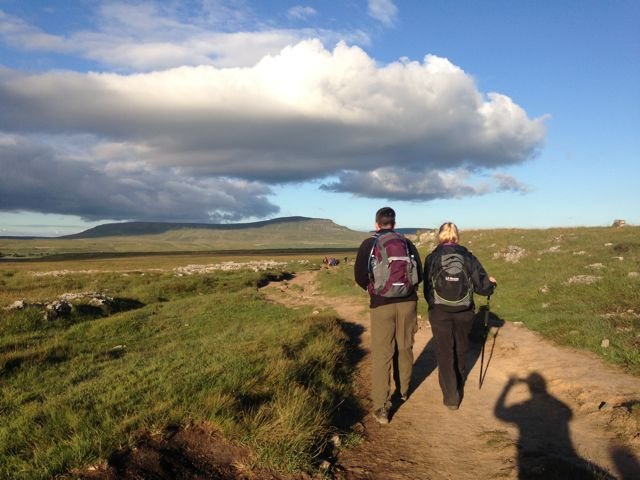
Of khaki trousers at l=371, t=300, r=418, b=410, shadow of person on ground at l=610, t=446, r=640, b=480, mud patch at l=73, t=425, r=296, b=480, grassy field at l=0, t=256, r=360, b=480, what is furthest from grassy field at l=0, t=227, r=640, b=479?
shadow of person on ground at l=610, t=446, r=640, b=480

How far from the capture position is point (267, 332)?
12.0 metres

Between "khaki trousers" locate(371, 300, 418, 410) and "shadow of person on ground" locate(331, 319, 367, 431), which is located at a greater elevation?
"khaki trousers" locate(371, 300, 418, 410)

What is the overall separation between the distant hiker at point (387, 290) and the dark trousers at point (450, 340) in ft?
1.27

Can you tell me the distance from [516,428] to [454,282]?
2.22m

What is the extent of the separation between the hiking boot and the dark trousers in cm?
110

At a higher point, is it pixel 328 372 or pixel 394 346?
pixel 394 346

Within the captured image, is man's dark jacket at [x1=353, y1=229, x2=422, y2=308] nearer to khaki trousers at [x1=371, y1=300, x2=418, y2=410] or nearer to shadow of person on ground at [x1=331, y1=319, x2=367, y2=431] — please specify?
khaki trousers at [x1=371, y1=300, x2=418, y2=410]

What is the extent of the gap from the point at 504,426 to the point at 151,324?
13.2m

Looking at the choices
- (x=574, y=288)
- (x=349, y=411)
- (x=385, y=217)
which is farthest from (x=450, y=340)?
(x=574, y=288)

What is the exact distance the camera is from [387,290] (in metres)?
6.37

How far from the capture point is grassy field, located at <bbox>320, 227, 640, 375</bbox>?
33.3 ft

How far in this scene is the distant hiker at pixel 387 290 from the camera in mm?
6383

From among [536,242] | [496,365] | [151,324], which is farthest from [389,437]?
[536,242]

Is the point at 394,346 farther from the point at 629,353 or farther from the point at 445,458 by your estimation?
the point at 629,353
